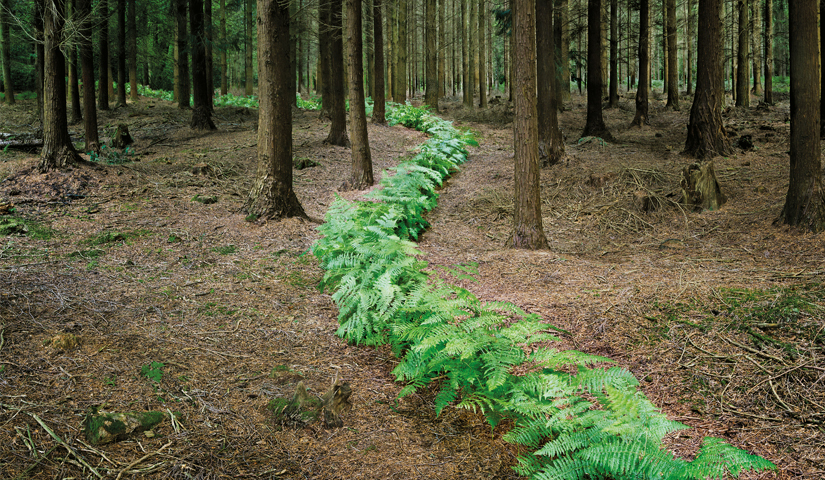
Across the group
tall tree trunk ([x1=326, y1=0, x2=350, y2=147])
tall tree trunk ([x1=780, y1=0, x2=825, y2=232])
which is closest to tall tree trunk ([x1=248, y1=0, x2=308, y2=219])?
tall tree trunk ([x1=326, y1=0, x2=350, y2=147])

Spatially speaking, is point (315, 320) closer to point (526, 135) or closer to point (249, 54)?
point (526, 135)

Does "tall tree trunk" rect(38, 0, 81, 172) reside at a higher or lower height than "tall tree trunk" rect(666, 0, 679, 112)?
lower

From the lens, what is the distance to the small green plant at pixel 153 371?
354cm

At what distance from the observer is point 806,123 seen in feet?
20.9

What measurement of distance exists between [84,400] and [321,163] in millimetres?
10596

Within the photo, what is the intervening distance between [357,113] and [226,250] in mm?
5272

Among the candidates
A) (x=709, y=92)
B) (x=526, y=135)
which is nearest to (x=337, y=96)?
(x=526, y=135)

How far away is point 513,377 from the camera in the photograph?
344cm

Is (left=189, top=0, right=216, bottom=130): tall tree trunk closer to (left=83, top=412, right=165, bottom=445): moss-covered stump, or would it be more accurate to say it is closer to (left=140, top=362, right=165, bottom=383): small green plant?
(left=140, top=362, right=165, bottom=383): small green plant

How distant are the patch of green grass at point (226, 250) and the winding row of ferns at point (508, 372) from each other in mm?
1343

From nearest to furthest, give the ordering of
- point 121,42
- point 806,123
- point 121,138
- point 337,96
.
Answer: point 806,123 < point 121,138 < point 337,96 < point 121,42

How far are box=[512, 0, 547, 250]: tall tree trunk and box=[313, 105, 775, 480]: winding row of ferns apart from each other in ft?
6.53

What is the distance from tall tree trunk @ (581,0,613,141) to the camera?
14609 millimetres

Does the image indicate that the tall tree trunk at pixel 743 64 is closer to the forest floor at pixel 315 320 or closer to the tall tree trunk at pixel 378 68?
the forest floor at pixel 315 320
